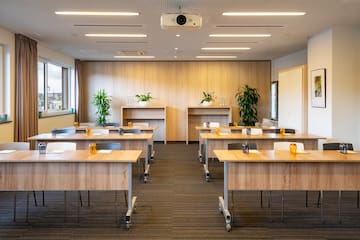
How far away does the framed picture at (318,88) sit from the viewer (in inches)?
308

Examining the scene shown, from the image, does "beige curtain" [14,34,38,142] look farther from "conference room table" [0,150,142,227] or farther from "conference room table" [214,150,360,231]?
"conference room table" [214,150,360,231]

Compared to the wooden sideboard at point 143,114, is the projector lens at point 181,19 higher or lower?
higher

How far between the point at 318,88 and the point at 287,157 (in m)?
4.26

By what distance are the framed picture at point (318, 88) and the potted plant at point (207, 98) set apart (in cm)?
491

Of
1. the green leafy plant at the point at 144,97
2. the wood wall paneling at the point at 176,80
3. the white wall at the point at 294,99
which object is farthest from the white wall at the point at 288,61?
the green leafy plant at the point at 144,97

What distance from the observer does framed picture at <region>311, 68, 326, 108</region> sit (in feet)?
25.7

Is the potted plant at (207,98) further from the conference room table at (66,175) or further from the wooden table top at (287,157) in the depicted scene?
the conference room table at (66,175)

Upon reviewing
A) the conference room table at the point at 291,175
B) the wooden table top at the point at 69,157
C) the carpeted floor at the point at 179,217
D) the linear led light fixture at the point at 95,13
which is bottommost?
the carpeted floor at the point at 179,217

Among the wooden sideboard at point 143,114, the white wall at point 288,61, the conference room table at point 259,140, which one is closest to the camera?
the conference room table at point 259,140

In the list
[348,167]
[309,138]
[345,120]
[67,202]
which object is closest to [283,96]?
[345,120]

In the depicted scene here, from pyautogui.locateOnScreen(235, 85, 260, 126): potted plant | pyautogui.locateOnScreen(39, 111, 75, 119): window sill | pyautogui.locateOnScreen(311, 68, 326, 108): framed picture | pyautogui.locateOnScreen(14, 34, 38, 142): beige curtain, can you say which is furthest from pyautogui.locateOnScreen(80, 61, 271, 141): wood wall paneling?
pyautogui.locateOnScreen(311, 68, 326, 108): framed picture

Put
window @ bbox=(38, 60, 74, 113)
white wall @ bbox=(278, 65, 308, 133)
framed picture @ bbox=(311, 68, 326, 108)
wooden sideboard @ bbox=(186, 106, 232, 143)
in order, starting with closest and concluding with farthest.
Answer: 1. framed picture @ bbox=(311, 68, 326, 108)
2. white wall @ bbox=(278, 65, 308, 133)
3. window @ bbox=(38, 60, 74, 113)
4. wooden sideboard @ bbox=(186, 106, 232, 143)

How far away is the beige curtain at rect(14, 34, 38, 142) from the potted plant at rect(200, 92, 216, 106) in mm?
5983

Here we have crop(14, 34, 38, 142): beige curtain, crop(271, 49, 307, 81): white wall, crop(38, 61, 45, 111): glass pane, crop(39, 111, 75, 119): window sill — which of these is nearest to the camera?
crop(14, 34, 38, 142): beige curtain
